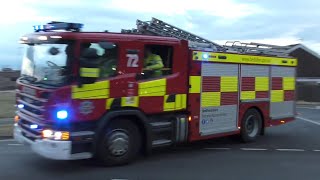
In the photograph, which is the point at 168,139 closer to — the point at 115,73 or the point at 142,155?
the point at 142,155

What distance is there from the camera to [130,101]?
937 cm

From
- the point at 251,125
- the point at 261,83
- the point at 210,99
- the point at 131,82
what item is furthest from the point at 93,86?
the point at 261,83

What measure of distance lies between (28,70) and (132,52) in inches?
79.6

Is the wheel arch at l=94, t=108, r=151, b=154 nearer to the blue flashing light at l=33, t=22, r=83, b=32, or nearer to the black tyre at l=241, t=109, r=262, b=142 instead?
the blue flashing light at l=33, t=22, r=83, b=32

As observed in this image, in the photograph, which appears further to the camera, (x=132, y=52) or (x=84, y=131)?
(x=132, y=52)

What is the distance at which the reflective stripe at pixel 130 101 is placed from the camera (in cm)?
926

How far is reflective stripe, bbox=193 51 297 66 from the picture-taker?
10984 millimetres

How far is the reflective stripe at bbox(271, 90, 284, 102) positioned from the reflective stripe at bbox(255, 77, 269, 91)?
0.37 m

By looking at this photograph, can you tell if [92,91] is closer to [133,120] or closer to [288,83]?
[133,120]

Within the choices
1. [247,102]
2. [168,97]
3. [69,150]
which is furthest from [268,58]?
[69,150]

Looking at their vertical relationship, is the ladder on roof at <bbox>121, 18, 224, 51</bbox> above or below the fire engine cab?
above

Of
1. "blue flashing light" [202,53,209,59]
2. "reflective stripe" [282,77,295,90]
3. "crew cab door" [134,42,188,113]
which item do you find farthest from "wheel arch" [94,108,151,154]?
"reflective stripe" [282,77,295,90]

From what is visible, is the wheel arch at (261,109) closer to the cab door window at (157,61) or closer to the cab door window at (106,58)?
the cab door window at (157,61)

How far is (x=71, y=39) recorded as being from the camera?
8617mm
